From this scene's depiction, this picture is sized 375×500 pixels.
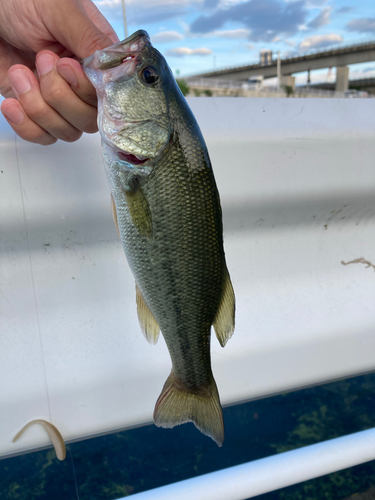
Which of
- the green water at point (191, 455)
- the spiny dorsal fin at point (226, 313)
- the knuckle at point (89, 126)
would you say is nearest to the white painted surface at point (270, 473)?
the spiny dorsal fin at point (226, 313)

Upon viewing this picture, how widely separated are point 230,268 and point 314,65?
50431 mm

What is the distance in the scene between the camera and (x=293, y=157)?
66.8 inches

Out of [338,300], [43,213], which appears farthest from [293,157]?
[43,213]

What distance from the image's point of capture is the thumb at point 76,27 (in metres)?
1.09

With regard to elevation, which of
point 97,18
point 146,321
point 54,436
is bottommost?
point 54,436

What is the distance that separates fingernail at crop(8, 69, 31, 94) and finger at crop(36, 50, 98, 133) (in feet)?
0.14

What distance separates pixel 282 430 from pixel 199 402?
0.86 metres

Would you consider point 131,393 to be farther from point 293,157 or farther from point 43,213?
point 293,157

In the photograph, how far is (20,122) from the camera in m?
1.16

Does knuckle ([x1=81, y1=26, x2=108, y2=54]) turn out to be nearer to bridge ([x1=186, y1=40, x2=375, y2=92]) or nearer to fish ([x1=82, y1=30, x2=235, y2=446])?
fish ([x1=82, y1=30, x2=235, y2=446])

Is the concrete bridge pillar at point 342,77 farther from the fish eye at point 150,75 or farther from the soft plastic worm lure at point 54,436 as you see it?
the soft plastic worm lure at point 54,436

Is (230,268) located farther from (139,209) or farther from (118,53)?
(118,53)

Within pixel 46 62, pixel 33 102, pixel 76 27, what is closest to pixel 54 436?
pixel 33 102

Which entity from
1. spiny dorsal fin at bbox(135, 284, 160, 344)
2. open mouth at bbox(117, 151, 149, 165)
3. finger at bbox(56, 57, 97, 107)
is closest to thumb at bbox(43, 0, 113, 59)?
finger at bbox(56, 57, 97, 107)
